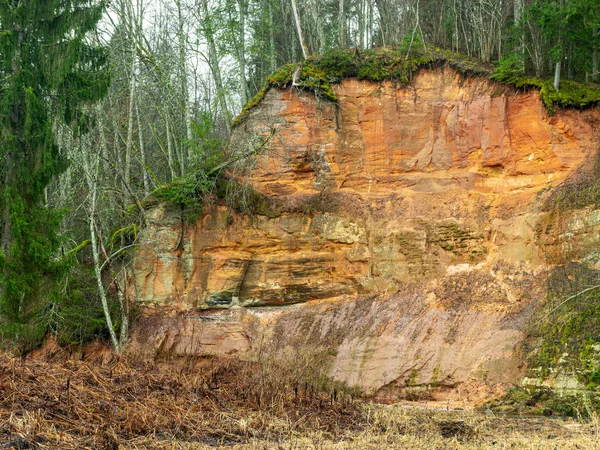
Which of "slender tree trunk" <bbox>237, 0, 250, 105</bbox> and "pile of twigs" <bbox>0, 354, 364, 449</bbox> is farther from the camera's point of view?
"slender tree trunk" <bbox>237, 0, 250, 105</bbox>

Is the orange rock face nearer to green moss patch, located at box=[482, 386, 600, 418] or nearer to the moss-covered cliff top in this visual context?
the moss-covered cliff top

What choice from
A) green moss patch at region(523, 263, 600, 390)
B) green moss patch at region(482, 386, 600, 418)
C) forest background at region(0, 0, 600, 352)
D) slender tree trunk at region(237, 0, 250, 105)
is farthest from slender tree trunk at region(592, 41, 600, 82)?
slender tree trunk at region(237, 0, 250, 105)

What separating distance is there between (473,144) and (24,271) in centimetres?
1305

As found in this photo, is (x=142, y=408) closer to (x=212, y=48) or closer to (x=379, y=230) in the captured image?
(x=379, y=230)

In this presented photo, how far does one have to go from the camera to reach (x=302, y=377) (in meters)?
12.1

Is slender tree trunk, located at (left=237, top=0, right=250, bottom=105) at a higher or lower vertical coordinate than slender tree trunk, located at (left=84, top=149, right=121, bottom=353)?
higher

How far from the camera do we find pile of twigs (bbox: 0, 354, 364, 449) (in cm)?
663

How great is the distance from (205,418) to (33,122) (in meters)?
11.2

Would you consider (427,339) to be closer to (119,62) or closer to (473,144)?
(473,144)

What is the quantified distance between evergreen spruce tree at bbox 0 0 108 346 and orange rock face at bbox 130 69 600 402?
420 cm

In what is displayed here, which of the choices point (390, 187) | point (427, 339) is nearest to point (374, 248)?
point (390, 187)

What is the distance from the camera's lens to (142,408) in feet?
25.4

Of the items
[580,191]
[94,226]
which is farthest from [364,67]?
[94,226]

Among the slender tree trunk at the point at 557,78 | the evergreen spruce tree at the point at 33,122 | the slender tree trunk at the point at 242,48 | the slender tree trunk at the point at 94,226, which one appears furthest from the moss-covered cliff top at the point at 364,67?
the evergreen spruce tree at the point at 33,122
